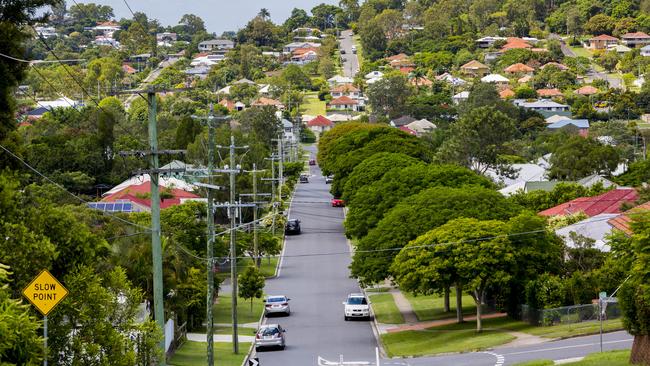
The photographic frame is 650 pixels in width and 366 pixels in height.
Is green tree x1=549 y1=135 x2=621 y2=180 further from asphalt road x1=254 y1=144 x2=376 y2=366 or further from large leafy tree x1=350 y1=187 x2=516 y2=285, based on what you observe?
large leafy tree x1=350 y1=187 x2=516 y2=285

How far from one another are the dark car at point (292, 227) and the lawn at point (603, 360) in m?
52.3

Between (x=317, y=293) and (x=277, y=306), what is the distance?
7922 millimetres

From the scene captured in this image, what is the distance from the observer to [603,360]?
39.9 m

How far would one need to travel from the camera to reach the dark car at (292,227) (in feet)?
Result: 309

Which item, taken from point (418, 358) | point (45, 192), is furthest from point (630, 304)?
point (45, 192)

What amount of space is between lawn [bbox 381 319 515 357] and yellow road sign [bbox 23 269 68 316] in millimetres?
27288

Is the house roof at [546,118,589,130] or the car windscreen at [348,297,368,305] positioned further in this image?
the house roof at [546,118,589,130]

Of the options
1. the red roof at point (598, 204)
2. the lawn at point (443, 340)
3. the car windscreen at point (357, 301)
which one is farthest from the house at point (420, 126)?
the lawn at point (443, 340)

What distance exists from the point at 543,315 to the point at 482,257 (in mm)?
3260

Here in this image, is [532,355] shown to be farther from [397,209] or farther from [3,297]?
[3,297]

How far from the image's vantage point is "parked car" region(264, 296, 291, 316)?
63.0 metres

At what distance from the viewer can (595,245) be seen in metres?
61.9

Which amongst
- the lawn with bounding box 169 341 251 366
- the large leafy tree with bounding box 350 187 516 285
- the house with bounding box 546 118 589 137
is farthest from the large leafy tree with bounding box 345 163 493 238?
the house with bounding box 546 118 589 137

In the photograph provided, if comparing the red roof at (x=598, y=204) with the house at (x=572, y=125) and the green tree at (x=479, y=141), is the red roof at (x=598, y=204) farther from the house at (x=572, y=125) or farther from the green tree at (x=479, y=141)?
the house at (x=572, y=125)
